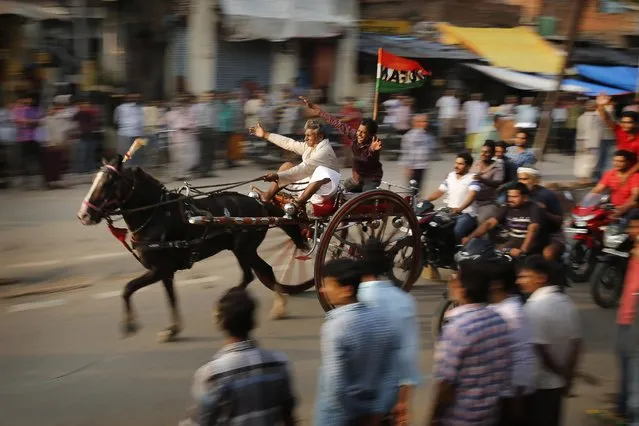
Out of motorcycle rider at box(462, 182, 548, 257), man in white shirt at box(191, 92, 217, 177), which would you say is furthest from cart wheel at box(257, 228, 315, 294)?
man in white shirt at box(191, 92, 217, 177)

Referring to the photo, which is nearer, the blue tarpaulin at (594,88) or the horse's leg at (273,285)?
the horse's leg at (273,285)

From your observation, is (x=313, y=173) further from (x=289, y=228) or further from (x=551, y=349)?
(x=551, y=349)

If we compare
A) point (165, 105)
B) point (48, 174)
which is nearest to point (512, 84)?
point (165, 105)

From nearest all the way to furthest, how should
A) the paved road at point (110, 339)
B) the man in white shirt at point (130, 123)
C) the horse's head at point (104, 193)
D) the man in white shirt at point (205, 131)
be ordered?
the paved road at point (110, 339)
the horse's head at point (104, 193)
the man in white shirt at point (130, 123)
the man in white shirt at point (205, 131)

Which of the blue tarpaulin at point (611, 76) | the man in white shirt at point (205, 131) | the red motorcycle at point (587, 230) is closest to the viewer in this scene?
the red motorcycle at point (587, 230)

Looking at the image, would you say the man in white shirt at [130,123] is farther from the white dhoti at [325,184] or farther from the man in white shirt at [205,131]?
the white dhoti at [325,184]

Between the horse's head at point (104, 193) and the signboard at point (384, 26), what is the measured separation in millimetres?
17204

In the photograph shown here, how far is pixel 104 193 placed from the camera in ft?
22.7

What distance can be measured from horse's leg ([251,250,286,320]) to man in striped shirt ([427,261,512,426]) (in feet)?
13.9

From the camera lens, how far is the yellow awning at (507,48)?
77.8 ft

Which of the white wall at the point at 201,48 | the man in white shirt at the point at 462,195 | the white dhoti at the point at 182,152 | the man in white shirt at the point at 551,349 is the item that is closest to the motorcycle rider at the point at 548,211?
the man in white shirt at the point at 462,195

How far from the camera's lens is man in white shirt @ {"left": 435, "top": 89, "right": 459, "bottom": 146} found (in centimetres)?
1992

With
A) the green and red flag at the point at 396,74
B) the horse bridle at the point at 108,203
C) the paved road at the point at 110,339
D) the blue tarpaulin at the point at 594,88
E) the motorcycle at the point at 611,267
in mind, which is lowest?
the paved road at the point at 110,339

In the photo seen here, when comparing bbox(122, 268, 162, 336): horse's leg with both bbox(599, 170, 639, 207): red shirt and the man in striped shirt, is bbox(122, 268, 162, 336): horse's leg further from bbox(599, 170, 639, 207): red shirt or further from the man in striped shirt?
bbox(599, 170, 639, 207): red shirt
